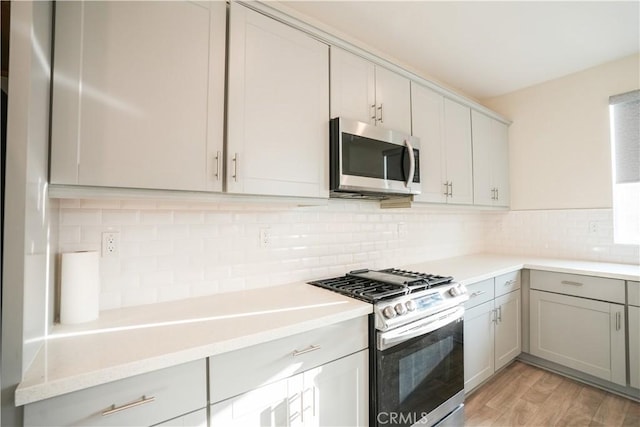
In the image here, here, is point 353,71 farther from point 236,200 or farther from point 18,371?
point 18,371

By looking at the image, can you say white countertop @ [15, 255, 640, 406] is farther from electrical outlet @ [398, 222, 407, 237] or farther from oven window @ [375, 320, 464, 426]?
electrical outlet @ [398, 222, 407, 237]

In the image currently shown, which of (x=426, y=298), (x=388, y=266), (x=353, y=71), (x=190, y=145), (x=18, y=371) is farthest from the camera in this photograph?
(x=388, y=266)

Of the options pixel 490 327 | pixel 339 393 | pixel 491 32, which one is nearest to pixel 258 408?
pixel 339 393

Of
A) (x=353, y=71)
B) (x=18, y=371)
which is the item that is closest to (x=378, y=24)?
(x=353, y=71)

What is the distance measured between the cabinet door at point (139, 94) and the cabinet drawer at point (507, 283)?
2284mm

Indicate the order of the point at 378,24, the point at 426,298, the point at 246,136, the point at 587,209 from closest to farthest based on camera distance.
A: the point at 246,136, the point at 426,298, the point at 378,24, the point at 587,209

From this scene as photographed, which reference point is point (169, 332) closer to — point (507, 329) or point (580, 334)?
point (507, 329)

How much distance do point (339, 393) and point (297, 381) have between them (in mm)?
253

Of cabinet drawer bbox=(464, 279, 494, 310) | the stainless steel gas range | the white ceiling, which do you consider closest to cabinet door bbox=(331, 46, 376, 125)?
the white ceiling

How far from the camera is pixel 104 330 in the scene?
1.09 metres

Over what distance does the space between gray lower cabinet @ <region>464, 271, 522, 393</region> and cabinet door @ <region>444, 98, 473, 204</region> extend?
76 cm

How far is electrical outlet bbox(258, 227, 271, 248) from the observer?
5.80 feet

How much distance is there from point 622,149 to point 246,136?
128 inches

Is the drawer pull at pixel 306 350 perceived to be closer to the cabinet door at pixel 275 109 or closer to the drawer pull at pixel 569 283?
the cabinet door at pixel 275 109
